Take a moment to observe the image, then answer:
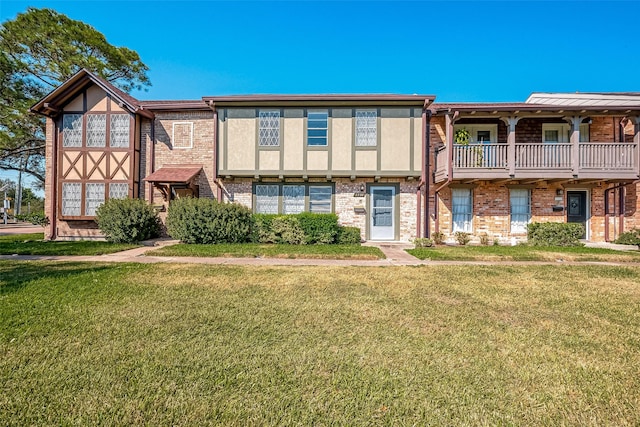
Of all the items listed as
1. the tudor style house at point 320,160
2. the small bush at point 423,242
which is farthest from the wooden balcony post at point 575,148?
the small bush at point 423,242

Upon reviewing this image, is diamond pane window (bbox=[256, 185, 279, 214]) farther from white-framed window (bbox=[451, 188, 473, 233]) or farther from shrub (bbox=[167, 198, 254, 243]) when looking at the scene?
white-framed window (bbox=[451, 188, 473, 233])

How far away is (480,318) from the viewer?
397 centimetres

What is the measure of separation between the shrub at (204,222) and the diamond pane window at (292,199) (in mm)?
2235

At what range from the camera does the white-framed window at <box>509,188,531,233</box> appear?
41.6 ft

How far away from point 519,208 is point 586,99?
18.6ft

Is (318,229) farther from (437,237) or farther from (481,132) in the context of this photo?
(481,132)

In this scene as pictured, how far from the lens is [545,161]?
11.3 meters

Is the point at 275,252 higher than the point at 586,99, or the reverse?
the point at 586,99

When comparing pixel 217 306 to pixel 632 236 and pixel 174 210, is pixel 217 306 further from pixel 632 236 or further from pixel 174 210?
pixel 632 236

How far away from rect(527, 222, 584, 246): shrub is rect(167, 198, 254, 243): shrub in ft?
37.5

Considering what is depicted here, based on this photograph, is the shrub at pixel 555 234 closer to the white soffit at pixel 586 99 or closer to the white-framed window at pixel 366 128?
the white soffit at pixel 586 99

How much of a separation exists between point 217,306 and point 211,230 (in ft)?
22.6

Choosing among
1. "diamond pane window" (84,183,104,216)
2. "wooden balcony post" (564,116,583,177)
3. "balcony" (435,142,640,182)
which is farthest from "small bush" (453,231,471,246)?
"diamond pane window" (84,183,104,216)

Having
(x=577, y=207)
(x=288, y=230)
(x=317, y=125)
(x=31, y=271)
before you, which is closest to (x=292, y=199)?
(x=288, y=230)
